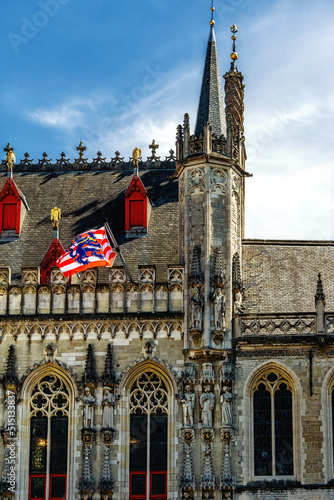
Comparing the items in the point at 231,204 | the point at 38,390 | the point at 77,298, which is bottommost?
the point at 38,390

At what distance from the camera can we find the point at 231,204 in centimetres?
4047

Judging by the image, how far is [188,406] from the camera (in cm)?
3778

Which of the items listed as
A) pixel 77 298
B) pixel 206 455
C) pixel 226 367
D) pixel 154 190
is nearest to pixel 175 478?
pixel 206 455

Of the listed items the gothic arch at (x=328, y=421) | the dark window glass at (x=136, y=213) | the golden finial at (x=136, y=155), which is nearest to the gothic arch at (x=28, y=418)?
the dark window glass at (x=136, y=213)

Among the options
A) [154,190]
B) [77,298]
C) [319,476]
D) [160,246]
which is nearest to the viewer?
[319,476]

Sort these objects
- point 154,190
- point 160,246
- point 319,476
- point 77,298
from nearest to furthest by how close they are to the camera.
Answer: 1. point 319,476
2. point 77,298
3. point 160,246
4. point 154,190

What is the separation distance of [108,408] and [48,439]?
2372 mm

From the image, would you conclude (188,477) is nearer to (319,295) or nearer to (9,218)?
(319,295)

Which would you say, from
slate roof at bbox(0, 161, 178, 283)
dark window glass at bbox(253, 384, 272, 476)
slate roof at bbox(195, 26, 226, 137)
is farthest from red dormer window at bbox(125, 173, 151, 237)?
dark window glass at bbox(253, 384, 272, 476)

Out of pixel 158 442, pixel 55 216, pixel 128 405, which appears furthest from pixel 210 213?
pixel 158 442

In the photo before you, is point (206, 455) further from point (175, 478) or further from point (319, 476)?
point (319, 476)

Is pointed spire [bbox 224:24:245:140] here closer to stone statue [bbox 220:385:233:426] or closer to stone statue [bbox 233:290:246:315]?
stone statue [bbox 233:290:246:315]

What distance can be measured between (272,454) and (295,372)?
9.43 ft

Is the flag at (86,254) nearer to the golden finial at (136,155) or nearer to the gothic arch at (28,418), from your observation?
A: the gothic arch at (28,418)
